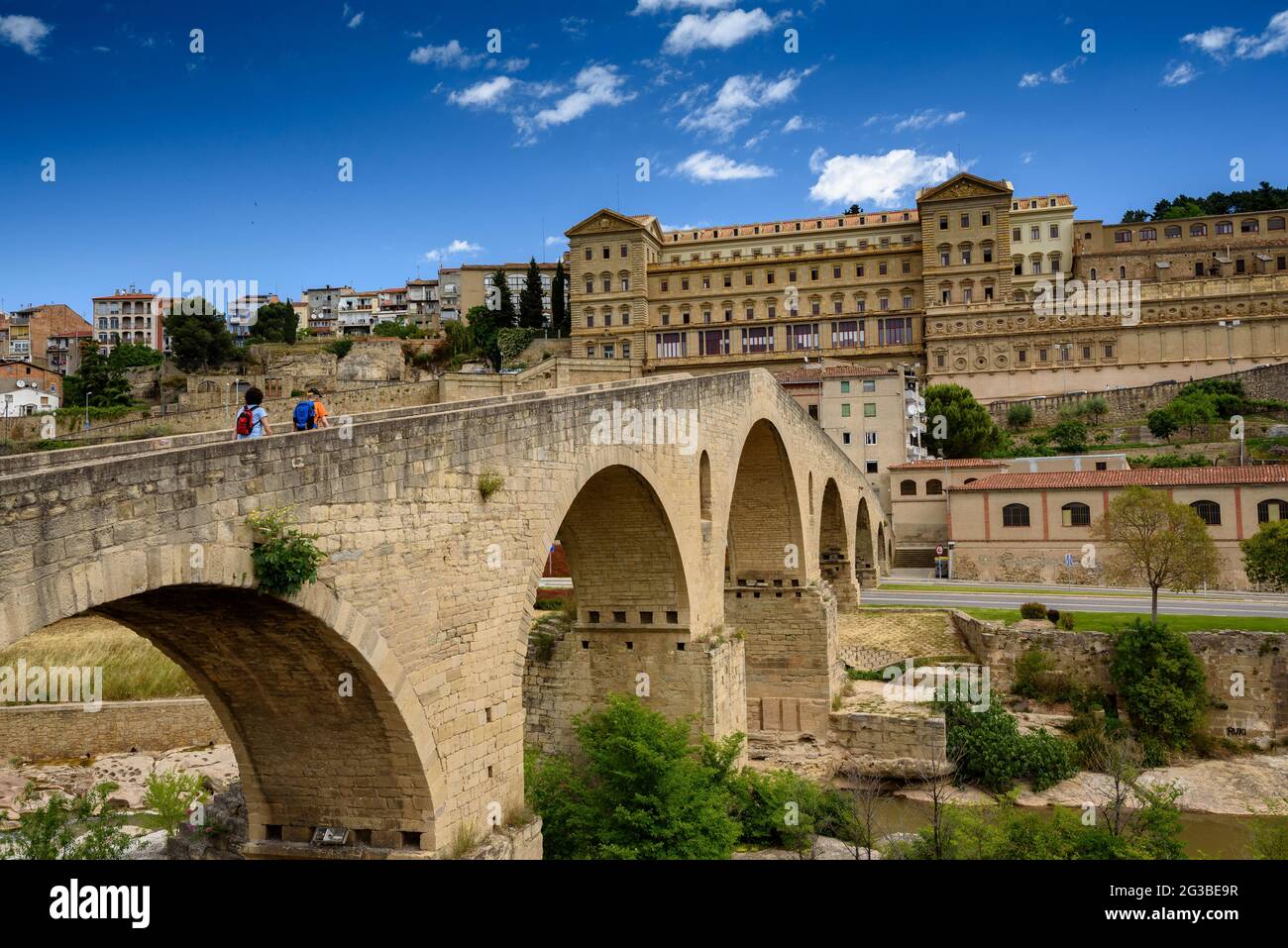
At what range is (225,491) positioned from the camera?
7.31m

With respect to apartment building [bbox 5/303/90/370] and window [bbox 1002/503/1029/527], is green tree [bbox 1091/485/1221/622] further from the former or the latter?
apartment building [bbox 5/303/90/370]

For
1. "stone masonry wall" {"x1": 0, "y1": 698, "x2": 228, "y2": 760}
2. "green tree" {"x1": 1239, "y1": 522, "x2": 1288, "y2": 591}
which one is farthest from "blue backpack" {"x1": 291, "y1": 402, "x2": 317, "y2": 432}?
"green tree" {"x1": 1239, "y1": 522, "x2": 1288, "y2": 591}

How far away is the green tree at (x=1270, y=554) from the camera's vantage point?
94.1 feet

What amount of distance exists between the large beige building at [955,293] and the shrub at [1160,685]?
1795 inches

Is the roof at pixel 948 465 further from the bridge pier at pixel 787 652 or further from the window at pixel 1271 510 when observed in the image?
the bridge pier at pixel 787 652

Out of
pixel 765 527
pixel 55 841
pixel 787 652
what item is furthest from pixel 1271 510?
pixel 55 841

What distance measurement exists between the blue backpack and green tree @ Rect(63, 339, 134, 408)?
56414 millimetres

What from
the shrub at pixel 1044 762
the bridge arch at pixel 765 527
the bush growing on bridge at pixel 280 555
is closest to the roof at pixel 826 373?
the bridge arch at pixel 765 527

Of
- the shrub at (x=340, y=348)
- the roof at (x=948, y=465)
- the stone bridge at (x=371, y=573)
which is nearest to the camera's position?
the stone bridge at (x=371, y=573)

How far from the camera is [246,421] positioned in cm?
959

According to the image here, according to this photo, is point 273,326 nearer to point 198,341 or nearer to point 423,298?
point 198,341

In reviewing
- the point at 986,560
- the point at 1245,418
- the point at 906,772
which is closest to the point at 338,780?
the point at 906,772
